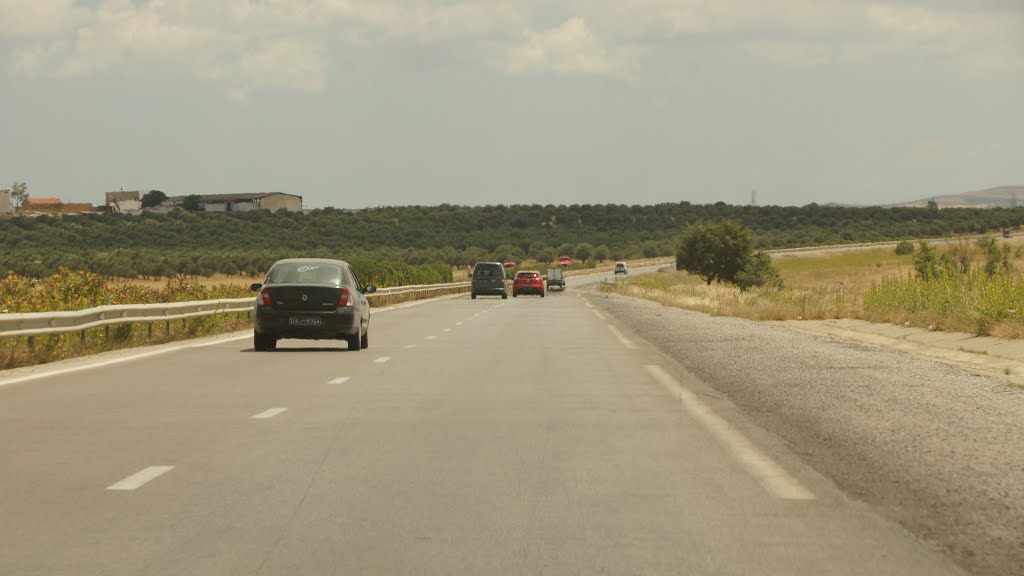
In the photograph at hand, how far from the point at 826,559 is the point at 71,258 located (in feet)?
390

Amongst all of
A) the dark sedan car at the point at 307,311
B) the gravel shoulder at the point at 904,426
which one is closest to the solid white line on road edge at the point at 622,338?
the gravel shoulder at the point at 904,426

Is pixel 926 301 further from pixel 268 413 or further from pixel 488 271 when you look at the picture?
pixel 488 271

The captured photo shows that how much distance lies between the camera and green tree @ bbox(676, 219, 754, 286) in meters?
90.4

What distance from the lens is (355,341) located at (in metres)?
24.0

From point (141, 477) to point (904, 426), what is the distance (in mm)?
6527

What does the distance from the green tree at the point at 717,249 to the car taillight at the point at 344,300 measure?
225 ft

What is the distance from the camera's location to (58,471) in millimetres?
9438

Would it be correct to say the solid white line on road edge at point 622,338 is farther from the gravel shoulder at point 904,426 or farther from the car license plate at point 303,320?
the car license plate at point 303,320

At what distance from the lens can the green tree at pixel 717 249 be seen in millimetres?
90438

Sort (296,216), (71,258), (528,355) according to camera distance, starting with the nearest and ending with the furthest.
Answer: (528,355)
(71,258)
(296,216)

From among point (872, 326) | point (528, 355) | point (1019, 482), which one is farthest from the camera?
point (872, 326)

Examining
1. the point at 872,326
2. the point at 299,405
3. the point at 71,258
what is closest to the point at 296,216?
the point at 71,258

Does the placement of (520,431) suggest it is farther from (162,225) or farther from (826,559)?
(162,225)

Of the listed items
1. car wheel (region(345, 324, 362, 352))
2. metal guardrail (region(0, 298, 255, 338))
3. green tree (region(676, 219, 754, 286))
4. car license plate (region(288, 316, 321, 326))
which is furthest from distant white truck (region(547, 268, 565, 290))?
car license plate (region(288, 316, 321, 326))
